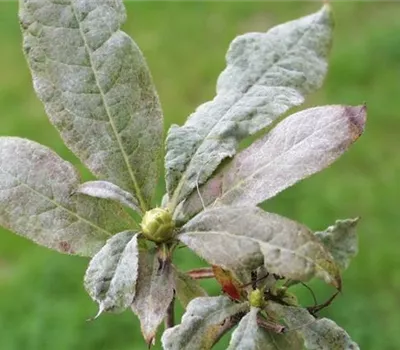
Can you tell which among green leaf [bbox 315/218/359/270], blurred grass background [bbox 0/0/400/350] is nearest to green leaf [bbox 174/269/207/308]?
green leaf [bbox 315/218/359/270]

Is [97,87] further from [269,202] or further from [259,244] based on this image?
[269,202]

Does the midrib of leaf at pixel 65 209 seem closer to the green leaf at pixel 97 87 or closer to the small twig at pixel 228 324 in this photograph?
the green leaf at pixel 97 87

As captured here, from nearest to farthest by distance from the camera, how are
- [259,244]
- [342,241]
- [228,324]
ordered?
[259,244], [228,324], [342,241]

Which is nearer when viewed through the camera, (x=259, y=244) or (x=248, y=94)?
(x=259, y=244)

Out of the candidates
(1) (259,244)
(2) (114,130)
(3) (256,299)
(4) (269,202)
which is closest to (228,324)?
(3) (256,299)

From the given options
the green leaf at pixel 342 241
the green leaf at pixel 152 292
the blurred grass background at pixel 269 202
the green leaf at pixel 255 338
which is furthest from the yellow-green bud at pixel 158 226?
the blurred grass background at pixel 269 202

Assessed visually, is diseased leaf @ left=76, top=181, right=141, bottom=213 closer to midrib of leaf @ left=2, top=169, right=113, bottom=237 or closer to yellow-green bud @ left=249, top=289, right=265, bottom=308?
midrib of leaf @ left=2, top=169, right=113, bottom=237

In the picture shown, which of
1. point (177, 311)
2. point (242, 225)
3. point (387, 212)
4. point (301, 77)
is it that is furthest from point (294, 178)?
point (387, 212)
